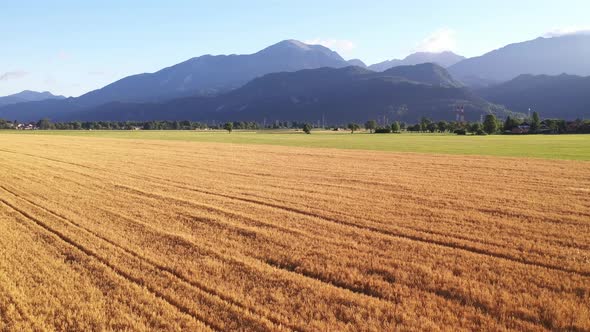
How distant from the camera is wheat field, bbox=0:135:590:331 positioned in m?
8.33

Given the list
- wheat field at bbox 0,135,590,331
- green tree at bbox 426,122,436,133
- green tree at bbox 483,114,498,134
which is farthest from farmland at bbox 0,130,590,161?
green tree at bbox 426,122,436,133

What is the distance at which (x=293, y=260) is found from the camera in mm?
11367

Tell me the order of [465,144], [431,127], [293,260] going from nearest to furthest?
1. [293,260]
2. [465,144]
3. [431,127]

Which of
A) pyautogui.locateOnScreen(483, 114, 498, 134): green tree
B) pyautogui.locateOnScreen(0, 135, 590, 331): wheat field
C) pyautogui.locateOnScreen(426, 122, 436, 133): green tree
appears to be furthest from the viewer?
pyautogui.locateOnScreen(426, 122, 436, 133): green tree

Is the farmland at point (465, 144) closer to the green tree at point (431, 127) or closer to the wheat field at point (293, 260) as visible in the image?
the wheat field at point (293, 260)

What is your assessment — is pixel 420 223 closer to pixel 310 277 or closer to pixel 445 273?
pixel 445 273

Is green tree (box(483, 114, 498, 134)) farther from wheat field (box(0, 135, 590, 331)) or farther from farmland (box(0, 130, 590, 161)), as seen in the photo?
wheat field (box(0, 135, 590, 331))

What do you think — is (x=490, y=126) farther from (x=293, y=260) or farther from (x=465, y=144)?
(x=293, y=260)

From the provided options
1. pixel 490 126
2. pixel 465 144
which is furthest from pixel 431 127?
pixel 465 144

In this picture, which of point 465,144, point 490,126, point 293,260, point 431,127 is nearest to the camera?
point 293,260

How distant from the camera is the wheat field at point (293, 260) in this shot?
27.3 feet

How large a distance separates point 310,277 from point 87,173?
24.6 m

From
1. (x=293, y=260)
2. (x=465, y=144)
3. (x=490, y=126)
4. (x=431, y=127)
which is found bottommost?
(x=465, y=144)

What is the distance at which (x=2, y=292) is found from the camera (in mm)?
9406
